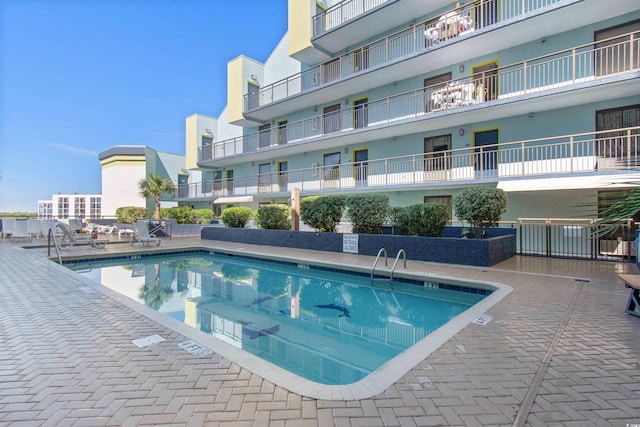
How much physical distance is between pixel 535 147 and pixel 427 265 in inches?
290

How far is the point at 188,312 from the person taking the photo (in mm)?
6328

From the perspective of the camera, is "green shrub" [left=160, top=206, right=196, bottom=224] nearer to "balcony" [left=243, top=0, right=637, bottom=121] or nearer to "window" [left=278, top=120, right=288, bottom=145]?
"window" [left=278, top=120, right=288, bottom=145]

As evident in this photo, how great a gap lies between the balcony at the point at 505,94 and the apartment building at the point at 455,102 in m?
0.05

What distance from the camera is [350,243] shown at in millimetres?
11570

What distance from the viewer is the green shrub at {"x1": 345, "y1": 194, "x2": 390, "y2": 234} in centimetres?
1130

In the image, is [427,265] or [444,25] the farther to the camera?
[444,25]

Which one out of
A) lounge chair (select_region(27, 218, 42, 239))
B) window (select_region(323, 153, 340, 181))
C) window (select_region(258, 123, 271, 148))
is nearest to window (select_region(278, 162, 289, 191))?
window (select_region(258, 123, 271, 148))

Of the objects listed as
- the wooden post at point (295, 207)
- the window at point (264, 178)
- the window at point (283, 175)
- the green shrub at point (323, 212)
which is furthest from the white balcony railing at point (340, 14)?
the green shrub at point (323, 212)

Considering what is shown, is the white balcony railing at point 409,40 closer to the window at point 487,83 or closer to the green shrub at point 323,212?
the window at point 487,83

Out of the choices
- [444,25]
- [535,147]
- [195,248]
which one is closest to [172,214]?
[195,248]

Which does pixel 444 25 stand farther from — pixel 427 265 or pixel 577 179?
pixel 427 265

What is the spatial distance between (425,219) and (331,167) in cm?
950

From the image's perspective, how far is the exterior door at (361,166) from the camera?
671 inches

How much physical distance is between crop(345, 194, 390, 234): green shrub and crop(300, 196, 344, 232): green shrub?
27.7 inches
